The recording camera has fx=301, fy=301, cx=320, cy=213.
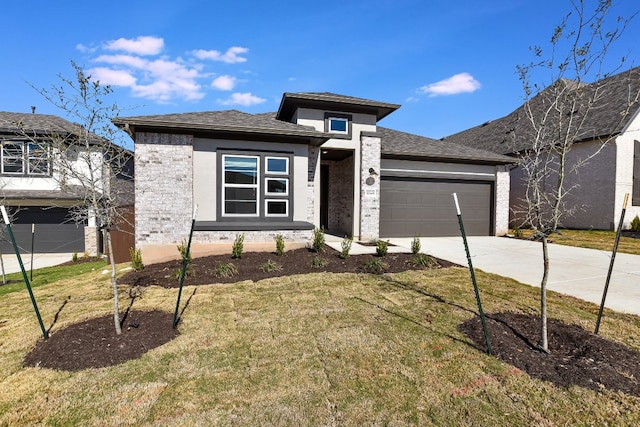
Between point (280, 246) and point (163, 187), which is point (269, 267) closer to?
point (280, 246)

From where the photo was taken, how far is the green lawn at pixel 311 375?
246 cm

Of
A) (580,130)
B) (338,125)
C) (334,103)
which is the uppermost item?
(334,103)

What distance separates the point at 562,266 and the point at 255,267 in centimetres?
774

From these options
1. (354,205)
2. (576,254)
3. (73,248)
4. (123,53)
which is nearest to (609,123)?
(576,254)

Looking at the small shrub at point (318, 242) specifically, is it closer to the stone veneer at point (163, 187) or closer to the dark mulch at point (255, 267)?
the dark mulch at point (255, 267)

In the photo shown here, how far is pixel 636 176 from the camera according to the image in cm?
1477

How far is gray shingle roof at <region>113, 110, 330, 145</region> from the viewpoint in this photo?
8125 millimetres

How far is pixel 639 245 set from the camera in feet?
35.8

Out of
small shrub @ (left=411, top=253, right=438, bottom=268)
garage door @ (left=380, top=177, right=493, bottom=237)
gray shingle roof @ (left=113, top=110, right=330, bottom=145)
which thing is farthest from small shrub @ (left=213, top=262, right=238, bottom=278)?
garage door @ (left=380, top=177, right=493, bottom=237)

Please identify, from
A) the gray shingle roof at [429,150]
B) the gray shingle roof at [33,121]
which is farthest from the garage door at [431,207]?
the gray shingle roof at [33,121]

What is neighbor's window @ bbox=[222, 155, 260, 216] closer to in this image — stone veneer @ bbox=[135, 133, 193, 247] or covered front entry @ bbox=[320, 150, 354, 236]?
stone veneer @ bbox=[135, 133, 193, 247]

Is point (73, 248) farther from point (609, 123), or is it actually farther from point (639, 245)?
point (609, 123)

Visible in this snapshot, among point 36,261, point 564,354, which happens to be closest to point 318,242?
point 564,354

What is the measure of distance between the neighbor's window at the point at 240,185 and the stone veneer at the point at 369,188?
4244 millimetres
